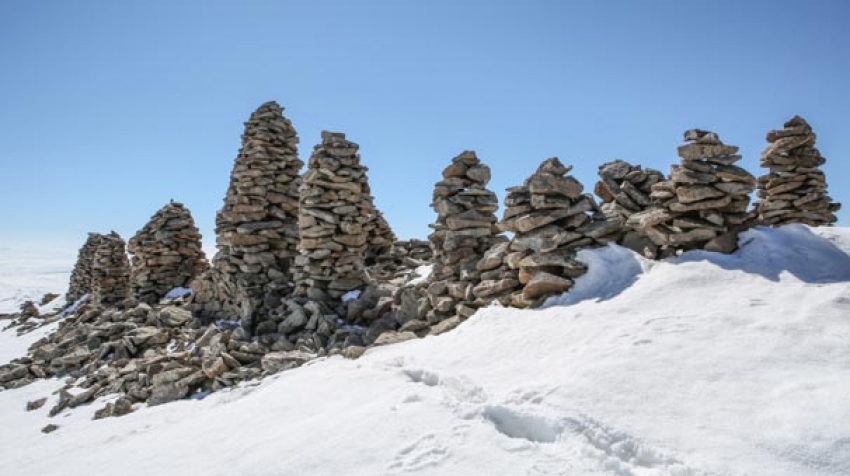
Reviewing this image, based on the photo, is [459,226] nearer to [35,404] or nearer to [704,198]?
[704,198]

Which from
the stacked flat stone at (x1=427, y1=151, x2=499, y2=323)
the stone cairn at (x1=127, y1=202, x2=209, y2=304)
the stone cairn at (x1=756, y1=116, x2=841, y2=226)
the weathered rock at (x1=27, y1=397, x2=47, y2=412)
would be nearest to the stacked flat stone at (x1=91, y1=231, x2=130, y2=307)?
the stone cairn at (x1=127, y1=202, x2=209, y2=304)

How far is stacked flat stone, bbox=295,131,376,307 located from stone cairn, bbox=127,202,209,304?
1055 cm

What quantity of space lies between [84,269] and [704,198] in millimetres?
48026

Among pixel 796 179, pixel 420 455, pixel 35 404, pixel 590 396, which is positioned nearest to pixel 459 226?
pixel 590 396

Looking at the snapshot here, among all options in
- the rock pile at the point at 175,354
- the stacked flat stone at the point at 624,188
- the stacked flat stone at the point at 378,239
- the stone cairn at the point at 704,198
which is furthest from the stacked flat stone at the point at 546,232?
the stacked flat stone at the point at 378,239

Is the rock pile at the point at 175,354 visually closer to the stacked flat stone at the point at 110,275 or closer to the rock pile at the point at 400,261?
the rock pile at the point at 400,261

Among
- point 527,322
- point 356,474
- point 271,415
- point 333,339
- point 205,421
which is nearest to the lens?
point 356,474

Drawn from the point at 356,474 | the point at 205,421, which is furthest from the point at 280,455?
the point at 205,421

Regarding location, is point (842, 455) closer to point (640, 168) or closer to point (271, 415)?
point (271, 415)

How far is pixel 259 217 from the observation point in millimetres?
Result: 16375

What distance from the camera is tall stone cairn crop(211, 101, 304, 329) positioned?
15430 mm

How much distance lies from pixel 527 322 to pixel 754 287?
3.22 metres

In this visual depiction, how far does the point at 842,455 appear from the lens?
341 centimetres

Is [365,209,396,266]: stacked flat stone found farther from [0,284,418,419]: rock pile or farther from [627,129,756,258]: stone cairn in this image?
[627,129,756,258]: stone cairn
